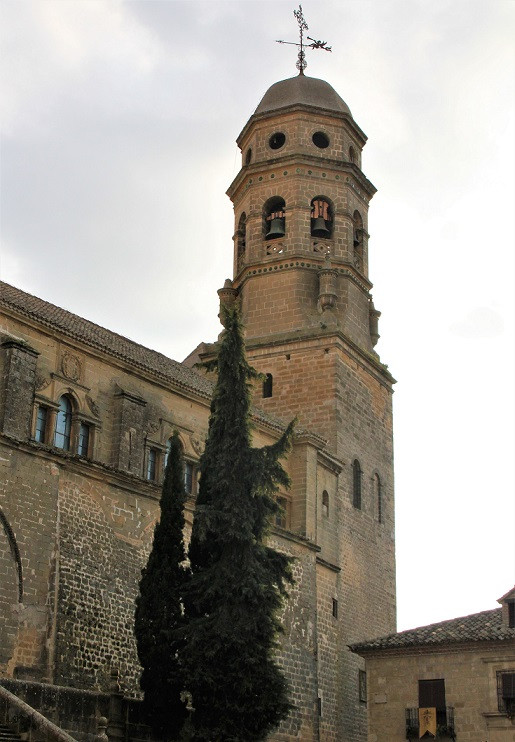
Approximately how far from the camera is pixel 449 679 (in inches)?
1054

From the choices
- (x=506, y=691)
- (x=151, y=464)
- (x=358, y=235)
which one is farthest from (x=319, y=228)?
(x=506, y=691)

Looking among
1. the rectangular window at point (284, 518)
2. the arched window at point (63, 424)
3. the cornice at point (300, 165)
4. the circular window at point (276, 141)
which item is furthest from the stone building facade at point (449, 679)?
the circular window at point (276, 141)

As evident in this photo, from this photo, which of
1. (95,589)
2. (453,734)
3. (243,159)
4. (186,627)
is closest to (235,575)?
(186,627)

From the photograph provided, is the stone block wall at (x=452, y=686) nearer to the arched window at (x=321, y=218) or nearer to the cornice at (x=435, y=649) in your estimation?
the cornice at (x=435, y=649)

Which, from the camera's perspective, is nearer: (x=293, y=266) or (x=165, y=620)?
(x=165, y=620)

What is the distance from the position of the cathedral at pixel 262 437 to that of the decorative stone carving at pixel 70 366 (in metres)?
0.04

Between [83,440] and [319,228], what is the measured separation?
46.7 ft

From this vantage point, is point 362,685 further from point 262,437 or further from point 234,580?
point 234,580

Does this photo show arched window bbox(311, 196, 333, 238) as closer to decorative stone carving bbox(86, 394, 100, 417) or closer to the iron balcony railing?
decorative stone carving bbox(86, 394, 100, 417)

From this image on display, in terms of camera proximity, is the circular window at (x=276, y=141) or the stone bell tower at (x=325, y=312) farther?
the circular window at (x=276, y=141)

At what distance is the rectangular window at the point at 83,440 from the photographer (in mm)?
26312

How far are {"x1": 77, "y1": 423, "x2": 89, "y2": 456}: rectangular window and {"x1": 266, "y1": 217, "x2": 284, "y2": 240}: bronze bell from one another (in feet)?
43.7

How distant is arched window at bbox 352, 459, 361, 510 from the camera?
3500cm

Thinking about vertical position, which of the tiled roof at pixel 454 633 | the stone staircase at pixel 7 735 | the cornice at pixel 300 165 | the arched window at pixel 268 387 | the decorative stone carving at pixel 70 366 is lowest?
the stone staircase at pixel 7 735
